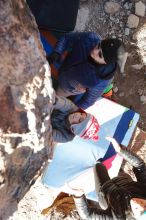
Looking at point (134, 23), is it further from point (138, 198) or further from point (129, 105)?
point (138, 198)

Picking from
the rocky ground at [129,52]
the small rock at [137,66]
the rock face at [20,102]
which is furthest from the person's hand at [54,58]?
the small rock at [137,66]

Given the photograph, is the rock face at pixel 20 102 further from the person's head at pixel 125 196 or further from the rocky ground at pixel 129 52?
the rocky ground at pixel 129 52

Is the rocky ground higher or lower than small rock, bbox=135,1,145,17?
lower

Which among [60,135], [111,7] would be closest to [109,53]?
[60,135]

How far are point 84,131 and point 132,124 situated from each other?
154cm

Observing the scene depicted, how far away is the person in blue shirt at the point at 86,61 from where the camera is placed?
2.43 meters

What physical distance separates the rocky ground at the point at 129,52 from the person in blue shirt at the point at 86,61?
47.8 inches

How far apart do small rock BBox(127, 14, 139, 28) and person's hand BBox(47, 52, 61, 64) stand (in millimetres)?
1644

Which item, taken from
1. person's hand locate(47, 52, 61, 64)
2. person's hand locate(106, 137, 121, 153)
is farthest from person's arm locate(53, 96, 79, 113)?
person's hand locate(106, 137, 121, 153)

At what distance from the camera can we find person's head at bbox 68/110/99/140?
2207mm

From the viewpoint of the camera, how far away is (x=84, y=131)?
94.0 inches

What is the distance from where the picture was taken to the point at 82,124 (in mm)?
2334

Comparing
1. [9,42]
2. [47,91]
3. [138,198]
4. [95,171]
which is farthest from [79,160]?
[9,42]

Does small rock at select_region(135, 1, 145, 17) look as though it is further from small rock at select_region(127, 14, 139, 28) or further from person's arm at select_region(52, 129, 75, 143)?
person's arm at select_region(52, 129, 75, 143)
